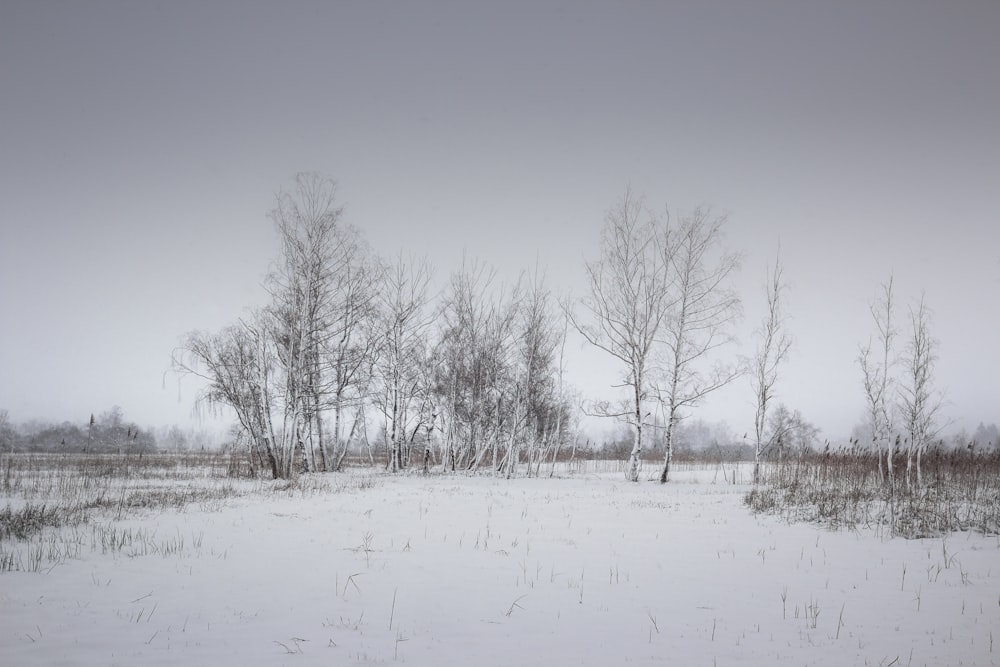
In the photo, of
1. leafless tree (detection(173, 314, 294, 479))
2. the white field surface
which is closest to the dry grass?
the white field surface

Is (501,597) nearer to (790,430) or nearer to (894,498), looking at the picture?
(894,498)

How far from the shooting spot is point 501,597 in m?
5.36

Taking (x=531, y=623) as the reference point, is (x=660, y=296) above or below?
above

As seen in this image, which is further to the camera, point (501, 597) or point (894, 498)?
point (894, 498)

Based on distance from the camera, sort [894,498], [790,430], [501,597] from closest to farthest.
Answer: [501,597] < [894,498] < [790,430]

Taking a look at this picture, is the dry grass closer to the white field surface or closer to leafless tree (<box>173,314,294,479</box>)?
the white field surface

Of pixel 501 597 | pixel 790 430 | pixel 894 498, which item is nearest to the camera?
pixel 501 597

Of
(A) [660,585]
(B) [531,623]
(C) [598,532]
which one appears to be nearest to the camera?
(B) [531,623]

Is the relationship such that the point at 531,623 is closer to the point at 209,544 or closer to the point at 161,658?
the point at 161,658

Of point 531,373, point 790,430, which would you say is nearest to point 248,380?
point 531,373

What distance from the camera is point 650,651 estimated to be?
160 inches

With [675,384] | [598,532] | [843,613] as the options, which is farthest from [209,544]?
[675,384]

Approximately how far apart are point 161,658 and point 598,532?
21.9 ft

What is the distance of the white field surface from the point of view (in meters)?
4.00
